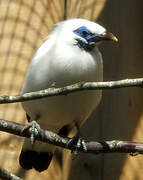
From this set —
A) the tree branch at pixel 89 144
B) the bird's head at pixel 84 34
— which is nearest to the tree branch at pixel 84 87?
the tree branch at pixel 89 144

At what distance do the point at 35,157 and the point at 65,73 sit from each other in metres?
0.64

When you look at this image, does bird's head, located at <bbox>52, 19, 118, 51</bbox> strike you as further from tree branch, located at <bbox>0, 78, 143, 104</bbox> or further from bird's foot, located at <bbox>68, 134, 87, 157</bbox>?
→ tree branch, located at <bbox>0, 78, 143, 104</bbox>

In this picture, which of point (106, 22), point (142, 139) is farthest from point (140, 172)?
point (106, 22)

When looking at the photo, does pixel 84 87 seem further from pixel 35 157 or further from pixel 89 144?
pixel 35 157

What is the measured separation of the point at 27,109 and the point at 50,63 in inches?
12.3

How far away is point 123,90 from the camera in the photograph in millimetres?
3004

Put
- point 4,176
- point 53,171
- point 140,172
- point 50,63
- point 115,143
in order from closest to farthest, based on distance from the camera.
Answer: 1. point 4,176
2. point 115,143
3. point 50,63
4. point 140,172
5. point 53,171

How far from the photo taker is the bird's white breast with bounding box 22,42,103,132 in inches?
104

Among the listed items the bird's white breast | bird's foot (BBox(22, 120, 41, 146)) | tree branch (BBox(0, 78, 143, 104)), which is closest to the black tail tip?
the bird's white breast

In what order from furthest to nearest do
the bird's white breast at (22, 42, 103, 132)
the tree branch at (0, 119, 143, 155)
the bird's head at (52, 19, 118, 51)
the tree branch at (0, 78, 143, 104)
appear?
the bird's head at (52, 19, 118, 51), the bird's white breast at (22, 42, 103, 132), the tree branch at (0, 119, 143, 155), the tree branch at (0, 78, 143, 104)

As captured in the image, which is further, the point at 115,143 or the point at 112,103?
the point at 112,103

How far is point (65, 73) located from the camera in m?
2.63

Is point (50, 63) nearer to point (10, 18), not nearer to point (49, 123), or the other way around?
point (49, 123)

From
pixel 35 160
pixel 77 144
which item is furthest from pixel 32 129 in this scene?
pixel 35 160
